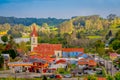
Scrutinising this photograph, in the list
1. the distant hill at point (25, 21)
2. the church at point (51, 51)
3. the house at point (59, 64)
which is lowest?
the house at point (59, 64)

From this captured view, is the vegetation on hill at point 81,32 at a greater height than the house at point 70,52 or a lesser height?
greater

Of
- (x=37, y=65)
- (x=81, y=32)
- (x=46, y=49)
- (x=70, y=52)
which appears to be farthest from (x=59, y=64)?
(x=81, y=32)

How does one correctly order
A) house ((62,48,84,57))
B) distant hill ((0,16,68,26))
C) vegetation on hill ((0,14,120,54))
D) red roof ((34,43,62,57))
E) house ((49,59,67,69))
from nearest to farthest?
house ((49,59,67,69))
red roof ((34,43,62,57))
house ((62,48,84,57))
vegetation on hill ((0,14,120,54))
distant hill ((0,16,68,26))

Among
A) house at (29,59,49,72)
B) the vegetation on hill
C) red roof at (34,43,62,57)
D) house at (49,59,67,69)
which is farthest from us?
the vegetation on hill

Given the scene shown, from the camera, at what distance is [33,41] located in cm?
4247

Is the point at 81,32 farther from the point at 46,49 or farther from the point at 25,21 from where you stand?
the point at 25,21

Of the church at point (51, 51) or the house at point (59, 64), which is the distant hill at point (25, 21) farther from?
the house at point (59, 64)

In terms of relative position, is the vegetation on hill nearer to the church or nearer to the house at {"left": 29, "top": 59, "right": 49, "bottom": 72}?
the church

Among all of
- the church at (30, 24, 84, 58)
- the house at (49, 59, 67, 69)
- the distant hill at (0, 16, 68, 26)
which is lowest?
the house at (49, 59, 67, 69)

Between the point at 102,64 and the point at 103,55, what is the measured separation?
7.44 m

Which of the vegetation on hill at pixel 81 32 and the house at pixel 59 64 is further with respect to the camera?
the vegetation on hill at pixel 81 32

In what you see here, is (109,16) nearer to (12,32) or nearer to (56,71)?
(12,32)

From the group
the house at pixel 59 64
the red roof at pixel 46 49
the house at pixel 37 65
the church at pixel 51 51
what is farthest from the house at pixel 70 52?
the house at pixel 37 65

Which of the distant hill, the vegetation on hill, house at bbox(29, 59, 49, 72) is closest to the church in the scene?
the vegetation on hill
